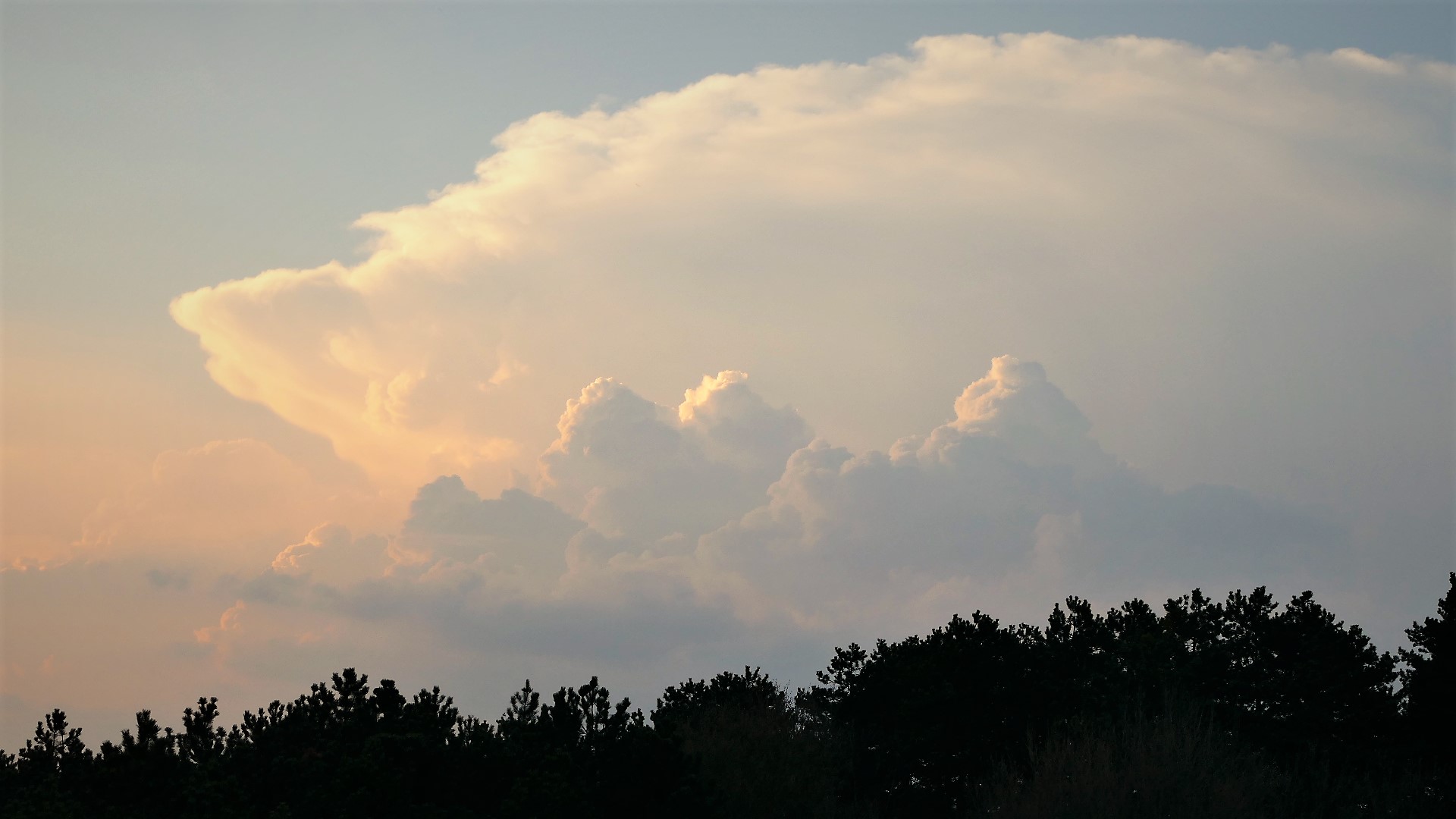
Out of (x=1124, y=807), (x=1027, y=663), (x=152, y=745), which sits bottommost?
(x=1124, y=807)

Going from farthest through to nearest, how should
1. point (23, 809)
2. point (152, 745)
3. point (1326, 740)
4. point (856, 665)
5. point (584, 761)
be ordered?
point (856, 665) < point (1326, 740) < point (584, 761) < point (152, 745) < point (23, 809)

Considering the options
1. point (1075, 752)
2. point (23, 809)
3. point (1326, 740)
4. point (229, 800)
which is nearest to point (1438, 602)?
point (1326, 740)

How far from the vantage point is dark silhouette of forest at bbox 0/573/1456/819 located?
38719 mm

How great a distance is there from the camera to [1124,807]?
1762 inches

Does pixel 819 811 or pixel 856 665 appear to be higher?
pixel 856 665

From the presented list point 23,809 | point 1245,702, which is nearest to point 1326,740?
point 1245,702

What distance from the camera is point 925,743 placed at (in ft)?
207

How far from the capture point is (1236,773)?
154 feet

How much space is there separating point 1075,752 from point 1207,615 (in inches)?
1013

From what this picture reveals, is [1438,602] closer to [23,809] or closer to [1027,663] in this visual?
[1027,663]

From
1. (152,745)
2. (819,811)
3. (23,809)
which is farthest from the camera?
(819,811)

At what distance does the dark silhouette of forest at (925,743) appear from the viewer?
38719mm

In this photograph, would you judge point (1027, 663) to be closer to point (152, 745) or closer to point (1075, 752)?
point (1075, 752)

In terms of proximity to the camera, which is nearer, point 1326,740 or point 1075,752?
point 1075,752
